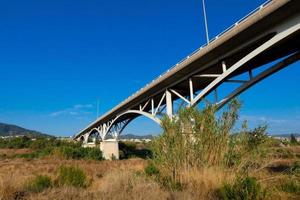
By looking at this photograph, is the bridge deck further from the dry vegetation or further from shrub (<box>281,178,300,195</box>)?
shrub (<box>281,178,300,195</box>)

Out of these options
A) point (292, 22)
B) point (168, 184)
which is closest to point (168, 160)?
point (168, 184)

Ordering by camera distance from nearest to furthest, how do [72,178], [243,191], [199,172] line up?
[243,191]
[199,172]
[72,178]

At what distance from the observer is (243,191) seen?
5.48 metres

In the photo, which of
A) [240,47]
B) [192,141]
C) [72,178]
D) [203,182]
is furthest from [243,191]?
[240,47]

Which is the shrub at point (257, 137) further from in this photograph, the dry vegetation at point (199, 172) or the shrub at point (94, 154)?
the shrub at point (94, 154)

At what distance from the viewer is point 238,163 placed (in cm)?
725

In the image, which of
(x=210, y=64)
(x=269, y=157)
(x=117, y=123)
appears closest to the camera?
(x=269, y=157)

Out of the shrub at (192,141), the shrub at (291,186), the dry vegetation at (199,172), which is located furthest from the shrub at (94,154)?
the shrub at (291,186)

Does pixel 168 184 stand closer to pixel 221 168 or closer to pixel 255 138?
pixel 221 168

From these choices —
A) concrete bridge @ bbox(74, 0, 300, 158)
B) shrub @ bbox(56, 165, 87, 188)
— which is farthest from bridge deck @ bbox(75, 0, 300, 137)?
shrub @ bbox(56, 165, 87, 188)

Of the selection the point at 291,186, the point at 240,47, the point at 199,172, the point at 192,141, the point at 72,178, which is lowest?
the point at 291,186

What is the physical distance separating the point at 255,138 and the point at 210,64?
11378 mm

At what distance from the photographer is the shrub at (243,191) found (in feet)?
17.9

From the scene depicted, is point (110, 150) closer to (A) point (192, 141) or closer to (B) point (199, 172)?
(A) point (192, 141)
